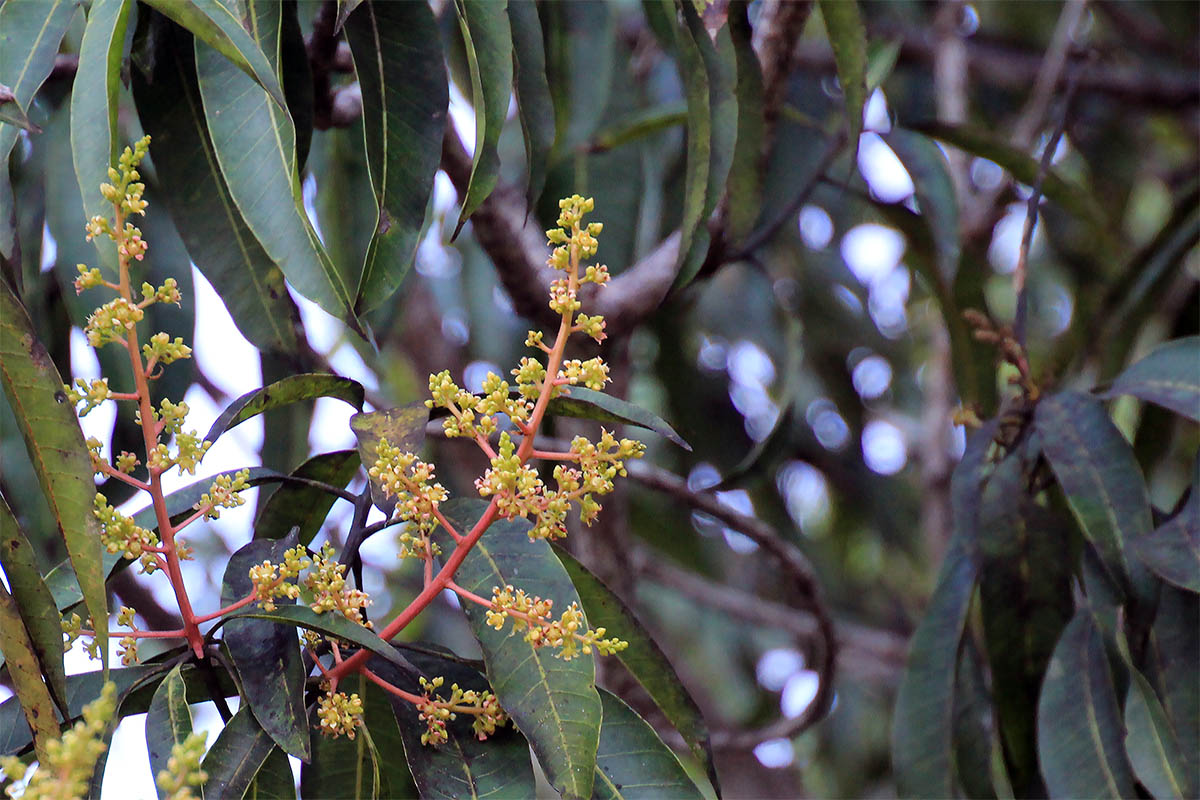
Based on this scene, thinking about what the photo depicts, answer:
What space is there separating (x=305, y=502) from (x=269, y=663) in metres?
0.23

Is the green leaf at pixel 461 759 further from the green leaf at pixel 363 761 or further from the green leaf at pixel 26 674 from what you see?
the green leaf at pixel 26 674

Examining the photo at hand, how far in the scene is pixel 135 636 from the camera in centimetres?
71

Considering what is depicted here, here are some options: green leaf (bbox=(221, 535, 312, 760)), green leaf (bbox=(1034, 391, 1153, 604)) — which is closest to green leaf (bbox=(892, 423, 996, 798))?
green leaf (bbox=(1034, 391, 1153, 604))

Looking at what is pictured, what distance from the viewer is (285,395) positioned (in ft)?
2.68

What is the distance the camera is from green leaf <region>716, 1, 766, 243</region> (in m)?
1.25

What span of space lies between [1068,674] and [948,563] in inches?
7.5

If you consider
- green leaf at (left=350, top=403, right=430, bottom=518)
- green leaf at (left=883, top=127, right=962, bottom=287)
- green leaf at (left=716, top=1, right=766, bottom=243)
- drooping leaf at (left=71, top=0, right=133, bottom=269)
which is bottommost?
green leaf at (left=350, top=403, right=430, bottom=518)

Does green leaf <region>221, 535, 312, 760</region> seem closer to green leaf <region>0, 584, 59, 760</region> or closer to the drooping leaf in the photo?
green leaf <region>0, 584, 59, 760</region>

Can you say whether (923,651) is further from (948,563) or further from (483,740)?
(483,740)

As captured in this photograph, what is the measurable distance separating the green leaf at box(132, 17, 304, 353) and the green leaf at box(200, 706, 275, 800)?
0.38m

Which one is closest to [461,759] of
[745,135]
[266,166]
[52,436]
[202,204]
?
[52,436]

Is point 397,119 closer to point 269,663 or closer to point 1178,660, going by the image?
point 269,663

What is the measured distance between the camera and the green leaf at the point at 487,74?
2.89ft

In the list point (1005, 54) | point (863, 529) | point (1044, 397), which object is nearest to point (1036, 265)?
point (1005, 54)
